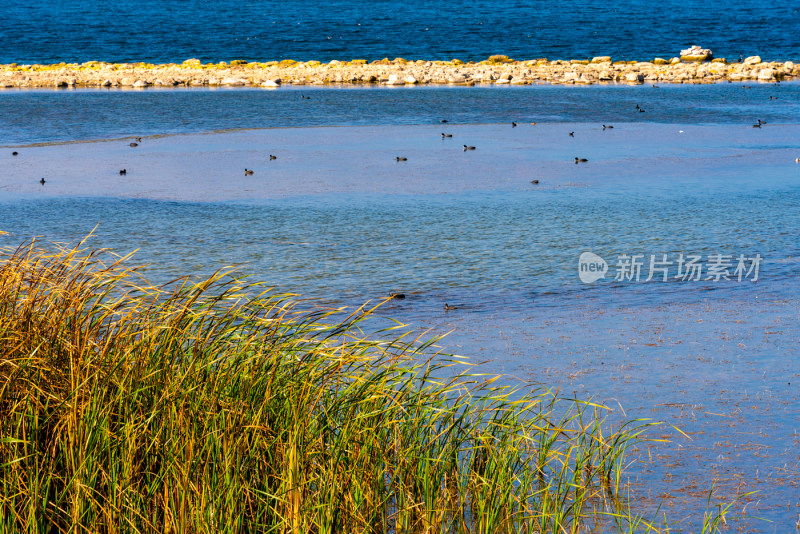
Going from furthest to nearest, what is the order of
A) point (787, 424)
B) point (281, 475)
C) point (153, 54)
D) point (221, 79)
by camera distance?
point (153, 54) < point (221, 79) < point (787, 424) < point (281, 475)

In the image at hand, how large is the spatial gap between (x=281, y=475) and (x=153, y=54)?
75.1 meters

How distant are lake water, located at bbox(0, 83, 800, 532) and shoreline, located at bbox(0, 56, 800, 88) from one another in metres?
16.0

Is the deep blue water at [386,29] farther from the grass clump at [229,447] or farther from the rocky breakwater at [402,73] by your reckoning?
the grass clump at [229,447]

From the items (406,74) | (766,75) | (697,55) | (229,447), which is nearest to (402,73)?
(406,74)

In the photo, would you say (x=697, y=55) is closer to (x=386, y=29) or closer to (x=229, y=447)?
(x=386, y=29)

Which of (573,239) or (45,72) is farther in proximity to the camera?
(45,72)

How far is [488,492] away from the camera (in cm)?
475

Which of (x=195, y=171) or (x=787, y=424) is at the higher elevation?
(x=195, y=171)

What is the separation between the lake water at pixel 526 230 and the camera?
7133 mm

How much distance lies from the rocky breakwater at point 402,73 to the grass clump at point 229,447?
40686mm

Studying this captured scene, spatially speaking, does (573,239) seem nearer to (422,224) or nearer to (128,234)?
(422,224)

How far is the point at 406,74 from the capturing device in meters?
46.5

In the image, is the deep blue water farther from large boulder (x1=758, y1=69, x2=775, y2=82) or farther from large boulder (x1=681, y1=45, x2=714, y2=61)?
large boulder (x1=758, y1=69, x2=775, y2=82)

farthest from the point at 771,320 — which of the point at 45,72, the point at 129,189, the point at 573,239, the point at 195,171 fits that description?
the point at 45,72
